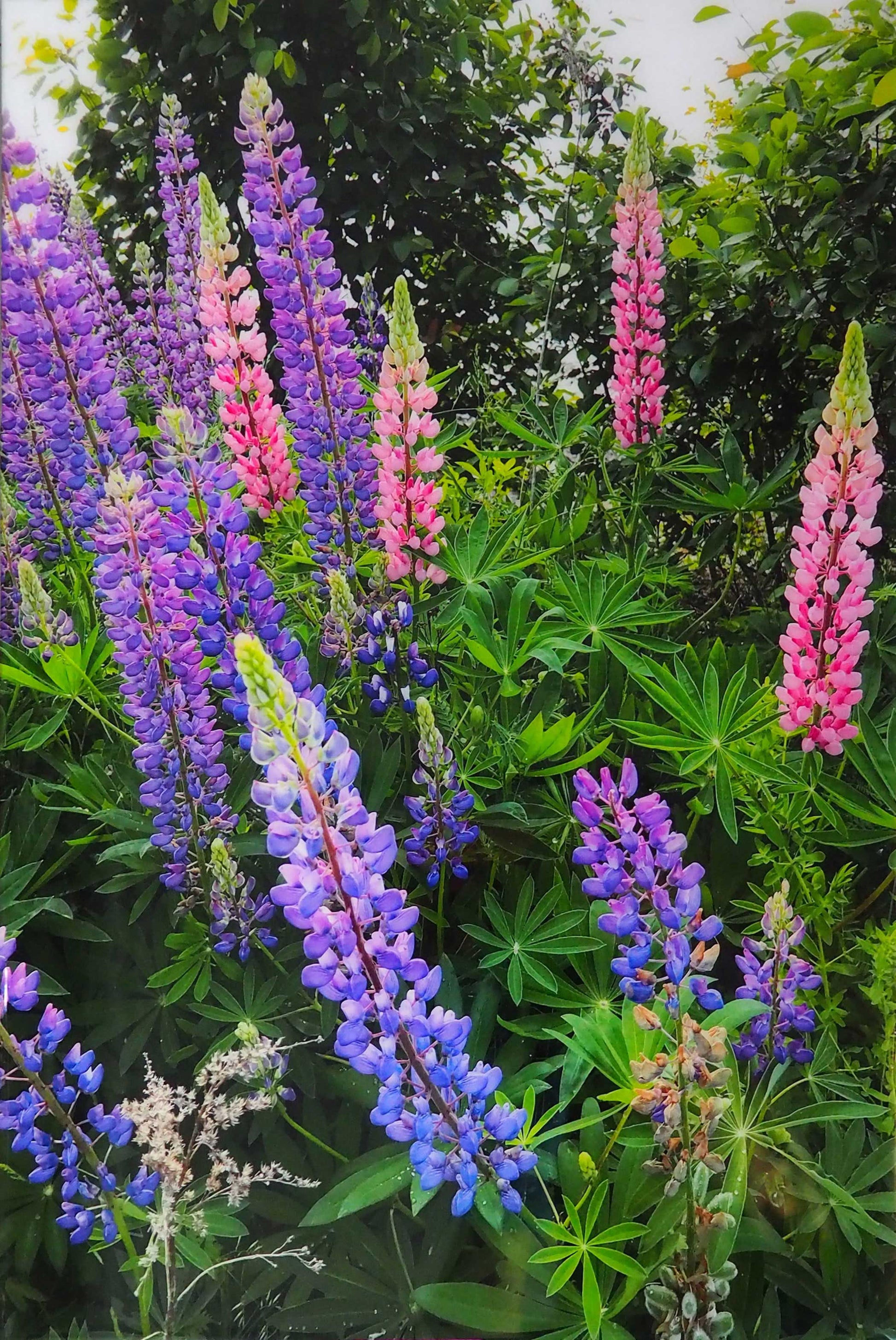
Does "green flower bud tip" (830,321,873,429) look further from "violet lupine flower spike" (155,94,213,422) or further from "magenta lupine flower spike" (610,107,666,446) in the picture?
"violet lupine flower spike" (155,94,213,422)

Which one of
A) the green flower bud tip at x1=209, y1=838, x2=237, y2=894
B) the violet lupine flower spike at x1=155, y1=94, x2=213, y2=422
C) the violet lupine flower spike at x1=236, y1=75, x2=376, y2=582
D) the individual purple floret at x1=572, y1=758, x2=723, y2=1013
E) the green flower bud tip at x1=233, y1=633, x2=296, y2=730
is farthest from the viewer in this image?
the violet lupine flower spike at x1=155, y1=94, x2=213, y2=422

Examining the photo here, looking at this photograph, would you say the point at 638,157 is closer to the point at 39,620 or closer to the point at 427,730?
the point at 427,730

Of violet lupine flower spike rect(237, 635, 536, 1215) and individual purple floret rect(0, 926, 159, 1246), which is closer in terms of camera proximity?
violet lupine flower spike rect(237, 635, 536, 1215)

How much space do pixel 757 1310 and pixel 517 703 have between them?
Answer: 1.75 ft

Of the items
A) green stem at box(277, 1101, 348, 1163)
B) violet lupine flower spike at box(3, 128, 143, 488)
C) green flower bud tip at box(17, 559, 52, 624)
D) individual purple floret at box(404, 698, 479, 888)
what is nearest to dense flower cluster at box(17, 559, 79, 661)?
green flower bud tip at box(17, 559, 52, 624)

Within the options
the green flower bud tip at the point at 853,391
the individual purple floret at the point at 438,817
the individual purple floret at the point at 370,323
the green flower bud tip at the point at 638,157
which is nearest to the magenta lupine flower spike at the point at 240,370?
the individual purple floret at the point at 370,323

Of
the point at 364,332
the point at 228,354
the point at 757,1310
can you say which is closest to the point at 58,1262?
the point at 757,1310

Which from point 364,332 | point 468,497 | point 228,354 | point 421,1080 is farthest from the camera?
point 468,497

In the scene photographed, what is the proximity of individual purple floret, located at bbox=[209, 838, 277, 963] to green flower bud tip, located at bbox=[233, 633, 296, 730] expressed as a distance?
30 cm

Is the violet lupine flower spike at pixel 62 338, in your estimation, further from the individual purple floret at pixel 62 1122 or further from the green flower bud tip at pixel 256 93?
the individual purple floret at pixel 62 1122

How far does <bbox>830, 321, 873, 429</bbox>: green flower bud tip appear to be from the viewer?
80cm

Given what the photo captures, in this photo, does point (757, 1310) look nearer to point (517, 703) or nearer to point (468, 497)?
point (517, 703)

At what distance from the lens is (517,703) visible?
0.94m

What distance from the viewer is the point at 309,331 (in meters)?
0.88
